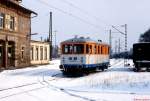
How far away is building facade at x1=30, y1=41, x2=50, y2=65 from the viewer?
47.2 m

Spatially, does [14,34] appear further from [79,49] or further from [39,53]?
[79,49]

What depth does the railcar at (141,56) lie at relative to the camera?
111ft

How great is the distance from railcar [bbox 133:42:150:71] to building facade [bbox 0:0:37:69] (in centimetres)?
1256

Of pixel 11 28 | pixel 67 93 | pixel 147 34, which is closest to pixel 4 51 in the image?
pixel 11 28

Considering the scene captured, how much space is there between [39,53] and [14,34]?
10.0 metres

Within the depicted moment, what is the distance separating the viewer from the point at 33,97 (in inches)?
616

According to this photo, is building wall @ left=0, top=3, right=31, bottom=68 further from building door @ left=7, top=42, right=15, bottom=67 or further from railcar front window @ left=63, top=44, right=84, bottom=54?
railcar front window @ left=63, top=44, right=84, bottom=54

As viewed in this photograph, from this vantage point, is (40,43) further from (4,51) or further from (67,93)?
(67,93)

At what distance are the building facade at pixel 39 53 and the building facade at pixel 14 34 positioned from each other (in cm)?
300

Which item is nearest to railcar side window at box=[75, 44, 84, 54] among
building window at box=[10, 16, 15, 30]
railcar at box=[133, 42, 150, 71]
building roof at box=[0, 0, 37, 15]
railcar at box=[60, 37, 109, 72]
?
railcar at box=[60, 37, 109, 72]

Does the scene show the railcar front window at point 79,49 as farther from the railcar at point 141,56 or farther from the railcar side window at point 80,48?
the railcar at point 141,56

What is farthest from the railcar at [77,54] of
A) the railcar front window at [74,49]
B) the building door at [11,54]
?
the building door at [11,54]

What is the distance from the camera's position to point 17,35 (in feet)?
133

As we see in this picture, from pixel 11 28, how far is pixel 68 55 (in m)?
12.7
